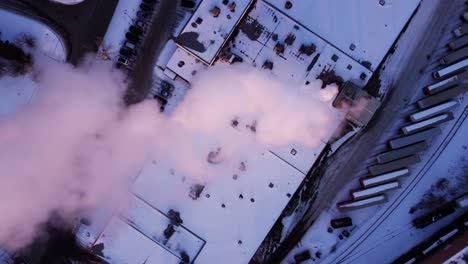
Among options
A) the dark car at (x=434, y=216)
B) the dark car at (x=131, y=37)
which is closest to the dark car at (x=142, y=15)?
the dark car at (x=131, y=37)

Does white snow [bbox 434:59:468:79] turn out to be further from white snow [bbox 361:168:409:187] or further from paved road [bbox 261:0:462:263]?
white snow [bbox 361:168:409:187]

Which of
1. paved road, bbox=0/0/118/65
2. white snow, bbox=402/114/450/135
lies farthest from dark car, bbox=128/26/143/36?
white snow, bbox=402/114/450/135

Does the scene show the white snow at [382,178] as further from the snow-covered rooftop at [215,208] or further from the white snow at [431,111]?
the snow-covered rooftop at [215,208]

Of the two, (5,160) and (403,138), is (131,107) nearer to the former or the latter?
(5,160)

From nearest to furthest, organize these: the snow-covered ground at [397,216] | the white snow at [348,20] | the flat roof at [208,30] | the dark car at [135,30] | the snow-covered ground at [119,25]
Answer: the flat roof at [208,30], the white snow at [348,20], the dark car at [135,30], the snow-covered ground at [119,25], the snow-covered ground at [397,216]

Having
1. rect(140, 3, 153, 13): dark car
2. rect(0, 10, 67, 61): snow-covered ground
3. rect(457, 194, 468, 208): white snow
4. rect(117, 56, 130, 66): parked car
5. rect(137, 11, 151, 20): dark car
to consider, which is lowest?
rect(0, 10, 67, 61): snow-covered ground

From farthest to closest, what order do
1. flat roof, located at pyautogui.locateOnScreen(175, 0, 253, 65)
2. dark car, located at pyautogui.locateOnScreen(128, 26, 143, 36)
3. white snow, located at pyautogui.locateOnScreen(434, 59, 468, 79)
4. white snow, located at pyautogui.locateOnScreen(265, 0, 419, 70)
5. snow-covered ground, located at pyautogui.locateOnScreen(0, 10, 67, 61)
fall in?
dark car, located at pyautogui.locateOnScreen(128, 26, 143, 36) < white snow, located at pyautogui.locateOnScreen(434, 59, 468, 79) < snow-covered ground, located at pyautogui.locateOnScreen(0, 10, 67, 61) < white snow, located at pyautogui.locateOnScreen(265, 0, 419, 70) < flat roof, located at pyautogui.locateOnScreen(175, 0, 253, 65)
